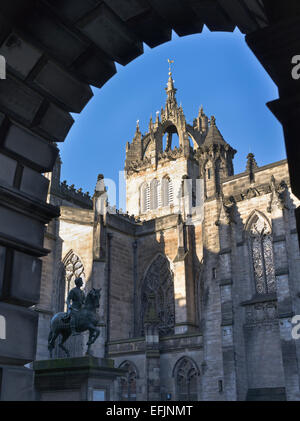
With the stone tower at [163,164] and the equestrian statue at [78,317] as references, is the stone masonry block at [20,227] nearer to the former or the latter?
the equestrian statue at [78,317]

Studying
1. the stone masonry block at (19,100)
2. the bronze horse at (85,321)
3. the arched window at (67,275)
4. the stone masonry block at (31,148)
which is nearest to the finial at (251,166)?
the arched window at (67,275)

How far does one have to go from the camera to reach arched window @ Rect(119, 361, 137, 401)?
2527cm

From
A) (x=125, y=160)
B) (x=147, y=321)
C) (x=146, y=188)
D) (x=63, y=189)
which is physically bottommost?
(x=147, y=321)

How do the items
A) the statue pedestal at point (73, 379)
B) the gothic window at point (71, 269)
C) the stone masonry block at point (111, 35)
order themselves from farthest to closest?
1. the gothic window at point (71, 269)
2. the statue pedestal at point (73, 379)
3. the stone masonry block at point (111, 35)

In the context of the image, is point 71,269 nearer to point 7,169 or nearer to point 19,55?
point 7,169

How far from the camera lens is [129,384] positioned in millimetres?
25406

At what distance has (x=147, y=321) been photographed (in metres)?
25.4

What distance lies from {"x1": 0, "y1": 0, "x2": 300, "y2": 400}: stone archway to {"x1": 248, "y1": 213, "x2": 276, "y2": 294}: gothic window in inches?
798

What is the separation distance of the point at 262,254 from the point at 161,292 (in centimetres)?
927

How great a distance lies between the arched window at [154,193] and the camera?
169ft

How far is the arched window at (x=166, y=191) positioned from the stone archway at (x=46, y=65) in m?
44.8
